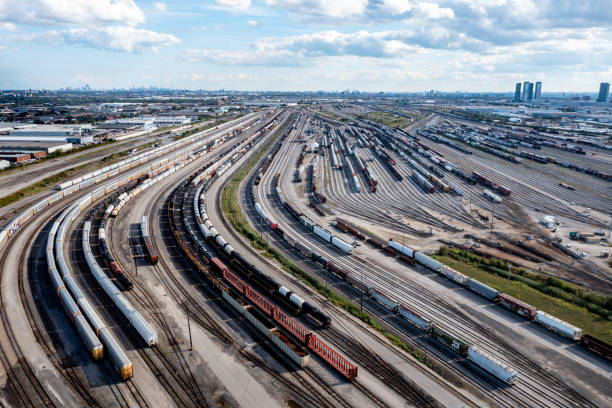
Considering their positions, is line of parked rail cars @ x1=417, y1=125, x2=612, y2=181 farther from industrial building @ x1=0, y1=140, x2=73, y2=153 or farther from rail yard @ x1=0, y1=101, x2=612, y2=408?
industrial building @ x1=0, y1=140, x2=73, y2=153

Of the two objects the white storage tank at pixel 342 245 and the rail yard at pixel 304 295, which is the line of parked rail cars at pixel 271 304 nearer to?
the rail yard at pixel 304 295

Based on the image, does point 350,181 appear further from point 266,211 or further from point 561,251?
point 561,251

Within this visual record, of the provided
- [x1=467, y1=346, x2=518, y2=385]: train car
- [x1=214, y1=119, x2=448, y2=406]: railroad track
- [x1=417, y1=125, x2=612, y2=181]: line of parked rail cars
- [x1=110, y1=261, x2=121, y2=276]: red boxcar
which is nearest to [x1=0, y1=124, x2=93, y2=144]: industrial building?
[x1=110, y1=261, x2=121, y2=276]: red boxcar

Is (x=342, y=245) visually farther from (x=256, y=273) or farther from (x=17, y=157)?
(x=17, y=157)

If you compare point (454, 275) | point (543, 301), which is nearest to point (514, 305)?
point (543, 301)

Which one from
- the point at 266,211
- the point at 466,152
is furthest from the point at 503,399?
the point at 466,152
